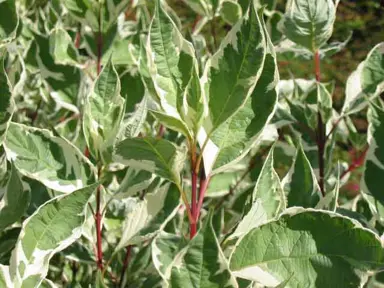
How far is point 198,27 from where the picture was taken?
1.53 meters

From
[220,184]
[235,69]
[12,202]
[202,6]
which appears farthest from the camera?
[220,184]

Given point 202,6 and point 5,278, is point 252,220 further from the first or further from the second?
point 202,6

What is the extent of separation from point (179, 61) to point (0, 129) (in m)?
0.21

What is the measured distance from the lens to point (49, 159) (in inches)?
33.0

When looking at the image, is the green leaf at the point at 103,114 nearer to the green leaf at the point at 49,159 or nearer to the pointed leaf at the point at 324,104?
the green leaf at the point at 49,159

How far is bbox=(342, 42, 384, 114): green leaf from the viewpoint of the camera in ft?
3.40

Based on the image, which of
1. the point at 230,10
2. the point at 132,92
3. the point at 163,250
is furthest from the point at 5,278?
the point at 230,10

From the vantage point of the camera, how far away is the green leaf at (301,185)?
0.79m

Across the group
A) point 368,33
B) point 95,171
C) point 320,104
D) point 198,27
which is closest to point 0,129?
point 95,171

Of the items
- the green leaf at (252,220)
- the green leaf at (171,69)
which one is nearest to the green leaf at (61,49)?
the green leaf at (171,69)

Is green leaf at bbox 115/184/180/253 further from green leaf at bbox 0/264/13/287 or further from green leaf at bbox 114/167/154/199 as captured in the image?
green leaf at bbox 0/264/13/287

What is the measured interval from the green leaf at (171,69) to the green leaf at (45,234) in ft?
0.40

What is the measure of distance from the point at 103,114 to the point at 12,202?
154 millimetres

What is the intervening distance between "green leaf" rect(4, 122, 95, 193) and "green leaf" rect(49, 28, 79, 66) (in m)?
0.37
